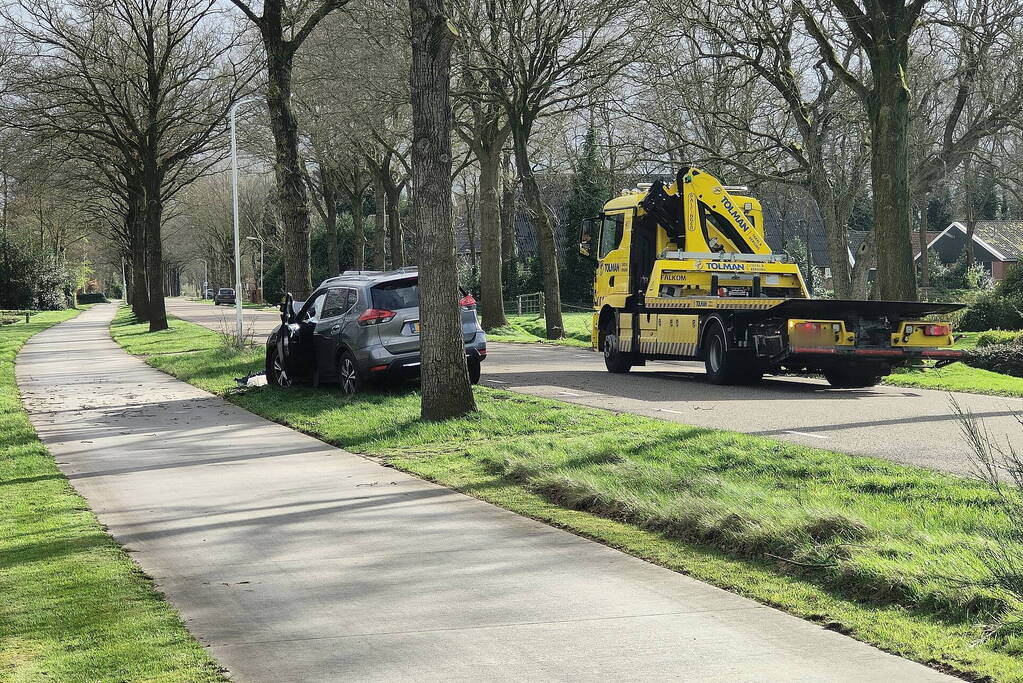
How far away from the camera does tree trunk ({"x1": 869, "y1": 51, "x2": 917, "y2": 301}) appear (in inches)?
789

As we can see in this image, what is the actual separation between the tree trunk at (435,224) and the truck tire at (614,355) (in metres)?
8.19

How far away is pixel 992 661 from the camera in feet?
Answer: 16.0

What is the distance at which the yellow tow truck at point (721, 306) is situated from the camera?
55.4 ft

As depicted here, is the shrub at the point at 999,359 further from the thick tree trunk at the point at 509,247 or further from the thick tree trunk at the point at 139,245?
the thick tree trunk at the point at 139,245

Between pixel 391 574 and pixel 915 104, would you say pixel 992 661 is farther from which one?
pixel 915 104

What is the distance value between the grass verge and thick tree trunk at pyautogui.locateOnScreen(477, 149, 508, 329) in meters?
23.9

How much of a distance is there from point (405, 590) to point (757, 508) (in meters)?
2.57

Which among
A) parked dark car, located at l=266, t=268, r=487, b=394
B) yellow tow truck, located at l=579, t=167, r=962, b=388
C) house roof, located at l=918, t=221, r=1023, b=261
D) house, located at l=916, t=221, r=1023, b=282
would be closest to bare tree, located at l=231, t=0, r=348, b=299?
parked dark car, located at l=266, t=268, r=487, b=394

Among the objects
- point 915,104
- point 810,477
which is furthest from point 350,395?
point 915,104

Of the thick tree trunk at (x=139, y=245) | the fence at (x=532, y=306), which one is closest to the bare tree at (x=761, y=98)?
the fence at (x=532, y=306)

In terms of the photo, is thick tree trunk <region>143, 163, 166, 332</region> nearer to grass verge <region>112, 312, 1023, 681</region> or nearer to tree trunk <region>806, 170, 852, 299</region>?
tree trunk <region>806, 170, 852, 299</region>

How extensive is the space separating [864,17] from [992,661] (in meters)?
16.8

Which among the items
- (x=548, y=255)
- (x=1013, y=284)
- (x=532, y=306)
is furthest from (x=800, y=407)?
(x=532, y=306)

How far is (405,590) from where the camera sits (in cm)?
646
